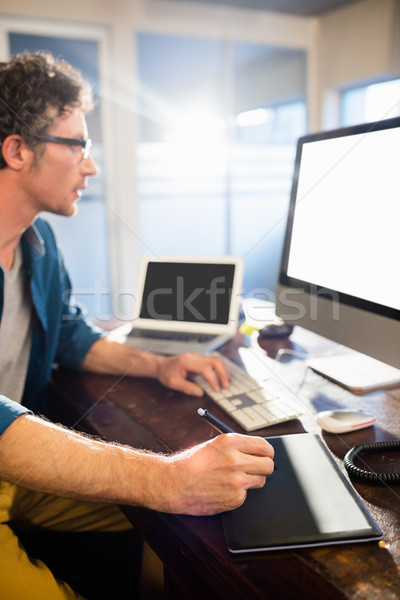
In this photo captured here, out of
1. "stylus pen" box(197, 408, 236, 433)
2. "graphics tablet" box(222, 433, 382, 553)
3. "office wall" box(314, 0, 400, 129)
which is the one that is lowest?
"graphics tablet" box(222, 433, 382, 553)

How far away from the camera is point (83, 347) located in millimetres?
1267

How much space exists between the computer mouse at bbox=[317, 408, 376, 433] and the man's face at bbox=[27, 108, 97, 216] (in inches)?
35.0

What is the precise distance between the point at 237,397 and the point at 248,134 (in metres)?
3.69

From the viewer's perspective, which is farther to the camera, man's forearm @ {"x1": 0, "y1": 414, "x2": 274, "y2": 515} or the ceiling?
the ceiling

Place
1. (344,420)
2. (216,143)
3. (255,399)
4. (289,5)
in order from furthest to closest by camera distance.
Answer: (216,143) < (289,5) < (255,399) < (344,420)

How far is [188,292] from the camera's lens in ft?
4.61

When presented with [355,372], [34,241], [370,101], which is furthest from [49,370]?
[370,101]

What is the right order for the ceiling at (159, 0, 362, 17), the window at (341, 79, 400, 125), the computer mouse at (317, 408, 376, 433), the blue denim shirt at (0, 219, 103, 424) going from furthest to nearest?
the window at (341, 79, 400, 125)
the ceiling at (159, 0, 362, 17)
the blue denim shirt at (0, 219, 103, 424)
the computer mouse at (317, 408, 376, 433)

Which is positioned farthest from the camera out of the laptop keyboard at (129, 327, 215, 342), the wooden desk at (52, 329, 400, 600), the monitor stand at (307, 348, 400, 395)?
the laptop keyboard at (129, 327, 215, 342)

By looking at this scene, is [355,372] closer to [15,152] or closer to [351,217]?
[351,217]

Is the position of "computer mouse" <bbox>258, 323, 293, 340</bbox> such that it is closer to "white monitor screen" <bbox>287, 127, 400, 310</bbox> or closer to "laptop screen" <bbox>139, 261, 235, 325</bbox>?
"laptop screen" <bbox>139, 261, 235, 325</bbox>

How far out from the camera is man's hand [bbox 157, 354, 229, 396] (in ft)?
3.43

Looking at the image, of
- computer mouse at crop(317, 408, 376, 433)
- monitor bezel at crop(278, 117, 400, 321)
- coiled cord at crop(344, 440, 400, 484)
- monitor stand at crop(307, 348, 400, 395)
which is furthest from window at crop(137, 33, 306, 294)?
coiled cord at crop(344, 440, 400, 484)

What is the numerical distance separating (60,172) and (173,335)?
53cm
